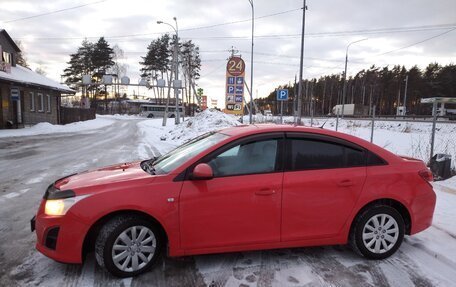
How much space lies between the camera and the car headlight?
357cm

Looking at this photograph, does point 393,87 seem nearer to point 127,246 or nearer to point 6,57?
point 6,57

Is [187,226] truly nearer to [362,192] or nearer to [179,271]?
[179,271]

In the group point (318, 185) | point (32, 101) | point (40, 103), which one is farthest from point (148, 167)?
point (40, 103)

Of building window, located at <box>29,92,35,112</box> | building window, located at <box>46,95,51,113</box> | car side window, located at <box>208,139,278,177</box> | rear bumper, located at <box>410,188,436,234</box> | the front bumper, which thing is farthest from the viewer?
building window, located at <box>46,95,51,113</box>

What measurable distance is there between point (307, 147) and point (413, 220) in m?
1.58

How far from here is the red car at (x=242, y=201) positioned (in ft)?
11.9

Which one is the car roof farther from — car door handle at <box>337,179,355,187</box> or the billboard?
the billboard

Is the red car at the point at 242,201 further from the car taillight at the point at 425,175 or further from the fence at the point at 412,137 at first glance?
the fence at the point at 412,137

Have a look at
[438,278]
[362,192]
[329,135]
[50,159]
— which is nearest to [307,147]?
[329,135]

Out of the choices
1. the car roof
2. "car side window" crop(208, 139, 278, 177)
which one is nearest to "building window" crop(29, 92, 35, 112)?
the car roof

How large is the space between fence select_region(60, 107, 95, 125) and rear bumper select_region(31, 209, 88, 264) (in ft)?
121

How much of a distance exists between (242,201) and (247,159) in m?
0.48

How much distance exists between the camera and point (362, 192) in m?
4.14

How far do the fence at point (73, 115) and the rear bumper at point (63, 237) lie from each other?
36.7m
